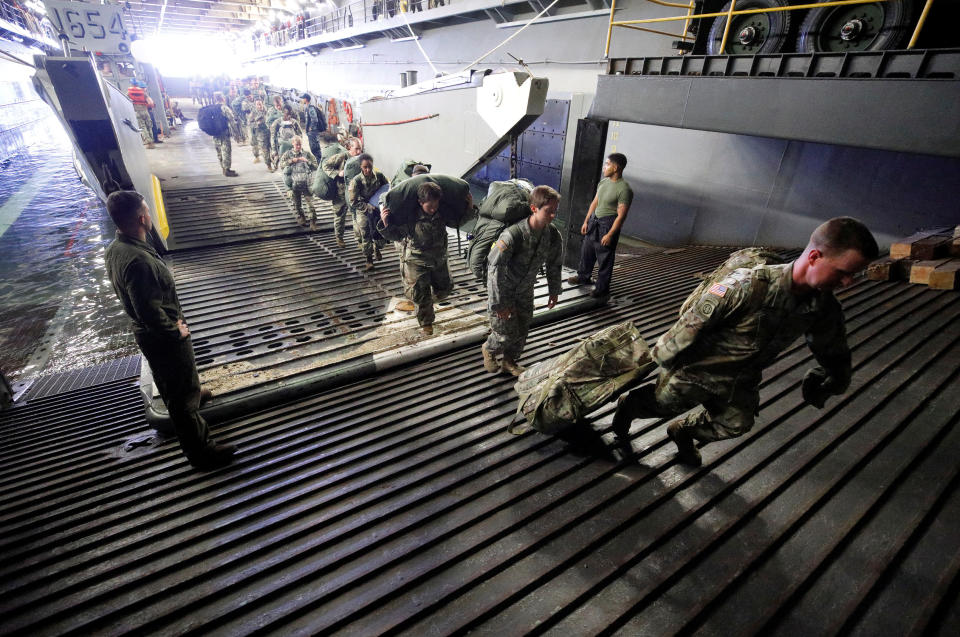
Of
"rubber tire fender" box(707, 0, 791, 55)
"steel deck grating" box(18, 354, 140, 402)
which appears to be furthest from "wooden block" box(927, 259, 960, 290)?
"steel deck grating" box(18, 354, 140, 402)

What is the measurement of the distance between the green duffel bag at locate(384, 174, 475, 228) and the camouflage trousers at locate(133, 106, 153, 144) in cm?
1359

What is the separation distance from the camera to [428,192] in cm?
382

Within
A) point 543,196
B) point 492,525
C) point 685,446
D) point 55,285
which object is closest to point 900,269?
point 685,446

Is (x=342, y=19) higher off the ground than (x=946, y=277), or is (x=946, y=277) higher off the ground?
(x=342, y=19)

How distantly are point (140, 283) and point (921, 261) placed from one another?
275 inches

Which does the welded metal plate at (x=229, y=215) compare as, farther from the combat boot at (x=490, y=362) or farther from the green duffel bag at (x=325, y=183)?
the combat boot at (x=490, y=362)

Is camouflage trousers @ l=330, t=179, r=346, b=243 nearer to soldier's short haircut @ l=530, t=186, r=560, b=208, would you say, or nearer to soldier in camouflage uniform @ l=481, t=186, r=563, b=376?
soldier in camouflage uniform @ l=481, t=186, r=563, b=376

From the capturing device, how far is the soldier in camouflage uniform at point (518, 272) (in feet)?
10.2

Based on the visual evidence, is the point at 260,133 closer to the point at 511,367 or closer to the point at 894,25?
the point at 511,367

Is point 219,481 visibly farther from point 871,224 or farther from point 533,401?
point 871,224

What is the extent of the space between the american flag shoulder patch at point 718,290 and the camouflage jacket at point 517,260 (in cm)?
142

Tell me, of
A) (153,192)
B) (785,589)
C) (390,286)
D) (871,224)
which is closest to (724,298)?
(785,589)

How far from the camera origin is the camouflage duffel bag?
98.3 inches

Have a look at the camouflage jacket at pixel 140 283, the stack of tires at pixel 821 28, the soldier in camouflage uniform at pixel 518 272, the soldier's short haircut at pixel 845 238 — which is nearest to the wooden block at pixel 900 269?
the stack of tires at pixel 821 28
